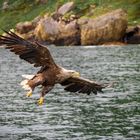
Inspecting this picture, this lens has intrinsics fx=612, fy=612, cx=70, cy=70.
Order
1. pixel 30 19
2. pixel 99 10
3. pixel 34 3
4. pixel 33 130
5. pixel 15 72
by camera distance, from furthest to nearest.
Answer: pixel 34 3 < pixel 30 19 < pixel 99 10 < pixel 15 72 < pixel 33 130

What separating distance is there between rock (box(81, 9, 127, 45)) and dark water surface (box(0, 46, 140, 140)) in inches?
1863

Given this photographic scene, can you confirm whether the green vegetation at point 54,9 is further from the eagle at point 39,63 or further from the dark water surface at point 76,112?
the eagle at point 39,63

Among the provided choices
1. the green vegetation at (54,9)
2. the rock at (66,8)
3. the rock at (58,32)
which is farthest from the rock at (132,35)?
the rock at (66,8)

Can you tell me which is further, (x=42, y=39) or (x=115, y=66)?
(x=42, y=39)

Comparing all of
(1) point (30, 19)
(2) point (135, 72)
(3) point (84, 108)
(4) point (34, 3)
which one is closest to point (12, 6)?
(4) point (34, 3)

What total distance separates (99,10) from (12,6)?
160ft

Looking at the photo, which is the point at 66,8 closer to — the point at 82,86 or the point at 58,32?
the point at 58,32

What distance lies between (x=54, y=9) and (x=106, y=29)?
4509 centimetres

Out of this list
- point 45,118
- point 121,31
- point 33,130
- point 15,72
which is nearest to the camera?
point 33,130

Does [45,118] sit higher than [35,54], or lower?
lower

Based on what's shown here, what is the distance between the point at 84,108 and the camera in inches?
1823

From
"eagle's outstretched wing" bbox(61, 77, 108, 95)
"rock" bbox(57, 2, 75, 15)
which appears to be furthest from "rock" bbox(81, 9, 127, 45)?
"eagle's outstretched wing" bbox(61, 77, 108, 95)

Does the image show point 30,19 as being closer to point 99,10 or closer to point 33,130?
point 99,10

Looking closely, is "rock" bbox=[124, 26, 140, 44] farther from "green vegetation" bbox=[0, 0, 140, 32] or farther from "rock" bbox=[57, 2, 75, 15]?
"rock" bbox=[57, 2, 75, 15]
